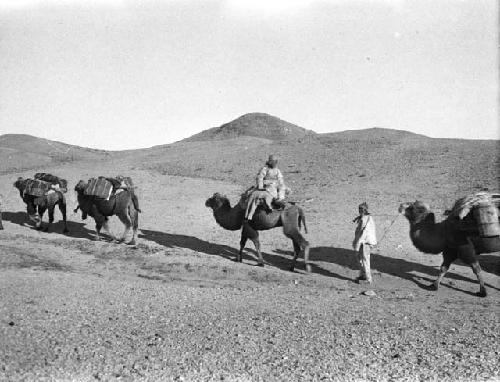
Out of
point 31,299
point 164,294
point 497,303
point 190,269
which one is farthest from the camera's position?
point 190,269

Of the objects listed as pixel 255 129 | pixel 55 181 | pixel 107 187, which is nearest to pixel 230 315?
pixel 107 187

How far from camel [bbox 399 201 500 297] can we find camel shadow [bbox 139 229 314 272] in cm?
293

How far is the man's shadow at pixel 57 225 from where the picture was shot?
46.8 ft

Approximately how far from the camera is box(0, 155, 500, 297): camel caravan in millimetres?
9203

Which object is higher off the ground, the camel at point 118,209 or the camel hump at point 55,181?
the camel hump at point 55,181

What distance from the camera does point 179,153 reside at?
36000mm

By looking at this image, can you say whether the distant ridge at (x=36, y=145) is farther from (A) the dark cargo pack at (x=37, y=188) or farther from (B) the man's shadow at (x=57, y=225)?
(A) the dark cargo pack at (x=37, y=188)

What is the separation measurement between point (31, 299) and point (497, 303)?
7427 mm

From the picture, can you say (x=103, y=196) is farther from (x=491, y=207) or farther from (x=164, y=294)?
(x=491, y=207)

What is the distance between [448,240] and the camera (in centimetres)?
949

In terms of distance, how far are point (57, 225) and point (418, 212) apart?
1098 cm

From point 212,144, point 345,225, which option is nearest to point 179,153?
point 212,144

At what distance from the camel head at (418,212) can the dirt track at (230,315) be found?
1298mm

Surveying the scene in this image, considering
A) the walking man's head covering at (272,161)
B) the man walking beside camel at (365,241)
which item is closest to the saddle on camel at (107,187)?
the walking man's head covering at (272,161)
